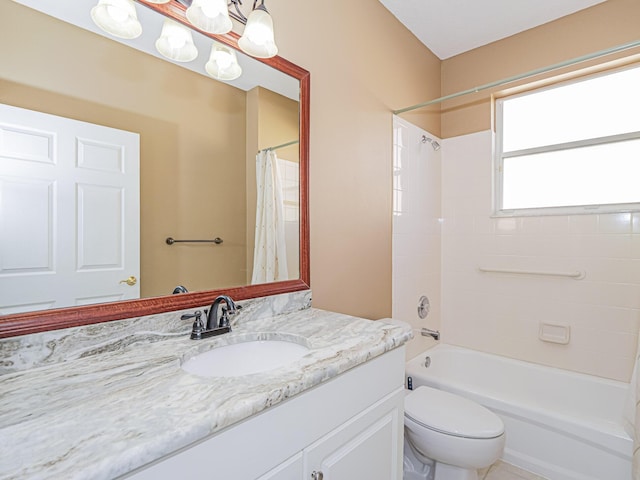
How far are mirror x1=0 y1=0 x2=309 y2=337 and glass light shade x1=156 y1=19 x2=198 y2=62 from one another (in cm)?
3

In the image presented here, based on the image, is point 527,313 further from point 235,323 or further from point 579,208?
point 235,323

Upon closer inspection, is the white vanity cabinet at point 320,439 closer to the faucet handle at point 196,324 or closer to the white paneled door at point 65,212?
the faucet handle at point 196,324

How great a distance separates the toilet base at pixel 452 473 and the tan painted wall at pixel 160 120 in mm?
1268

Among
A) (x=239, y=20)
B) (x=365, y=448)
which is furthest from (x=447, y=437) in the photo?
(x=239, y=20)

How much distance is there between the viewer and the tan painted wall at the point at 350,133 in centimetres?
159

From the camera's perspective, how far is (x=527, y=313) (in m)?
2.27

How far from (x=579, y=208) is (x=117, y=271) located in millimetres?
2508

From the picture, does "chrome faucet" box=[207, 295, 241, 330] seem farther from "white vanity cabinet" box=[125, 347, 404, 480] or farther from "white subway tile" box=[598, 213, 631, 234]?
"white subway tile" box=[598, 213, 631, 234]

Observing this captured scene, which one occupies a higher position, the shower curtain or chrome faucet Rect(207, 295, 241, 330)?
chrome faucet Rect(207, 295, 241, 330)

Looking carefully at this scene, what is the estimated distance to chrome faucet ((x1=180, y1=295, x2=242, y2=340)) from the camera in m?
1.05

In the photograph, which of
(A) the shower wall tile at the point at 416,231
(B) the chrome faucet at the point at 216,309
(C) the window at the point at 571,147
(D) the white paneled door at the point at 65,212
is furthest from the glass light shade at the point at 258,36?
(C) the window at the point at 571,147

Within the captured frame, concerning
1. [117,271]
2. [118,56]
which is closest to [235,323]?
[117,271]

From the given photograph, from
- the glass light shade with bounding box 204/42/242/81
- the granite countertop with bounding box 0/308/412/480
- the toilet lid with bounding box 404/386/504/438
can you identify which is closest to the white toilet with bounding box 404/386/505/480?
the toilet lid with bounding box 404/386/504/438

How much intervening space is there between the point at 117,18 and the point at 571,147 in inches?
99.4
